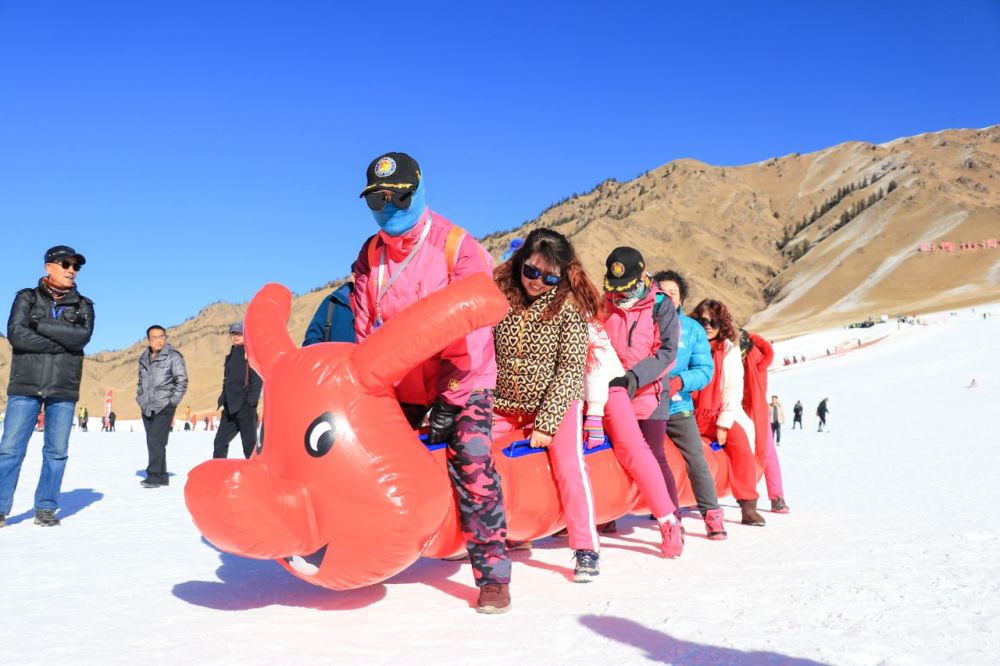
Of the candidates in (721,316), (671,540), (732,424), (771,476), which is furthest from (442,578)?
(771,476)

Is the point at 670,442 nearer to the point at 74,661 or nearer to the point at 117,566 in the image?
the point at 117,566

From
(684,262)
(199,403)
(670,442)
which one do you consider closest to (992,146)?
(684,262)

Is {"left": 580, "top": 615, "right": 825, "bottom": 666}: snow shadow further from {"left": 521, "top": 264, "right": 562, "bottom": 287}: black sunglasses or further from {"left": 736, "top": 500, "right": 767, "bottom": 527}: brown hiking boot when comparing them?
{"left": 736, "top": 500, "right": 767, "bottom": 527}: brown hiking boot

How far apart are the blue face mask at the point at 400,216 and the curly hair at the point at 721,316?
3.49 m

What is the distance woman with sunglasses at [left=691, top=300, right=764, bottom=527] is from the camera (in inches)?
256

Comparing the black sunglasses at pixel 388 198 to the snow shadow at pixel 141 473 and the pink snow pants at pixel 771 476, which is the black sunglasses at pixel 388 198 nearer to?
the pink snow pants at pixel 771 476

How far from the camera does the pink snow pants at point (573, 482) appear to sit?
469cm

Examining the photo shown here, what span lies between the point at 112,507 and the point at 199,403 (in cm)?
5982

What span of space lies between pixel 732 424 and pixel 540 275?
2.61m

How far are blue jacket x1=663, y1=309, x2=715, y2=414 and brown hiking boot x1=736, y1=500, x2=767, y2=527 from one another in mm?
949

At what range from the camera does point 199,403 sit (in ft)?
210

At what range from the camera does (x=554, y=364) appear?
4.76m

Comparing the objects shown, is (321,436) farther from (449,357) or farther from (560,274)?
(560,274)

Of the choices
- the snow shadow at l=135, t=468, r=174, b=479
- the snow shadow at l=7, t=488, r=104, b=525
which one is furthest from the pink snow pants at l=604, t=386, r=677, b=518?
the snow shadow at l=135, t=468, r=174, b=479
